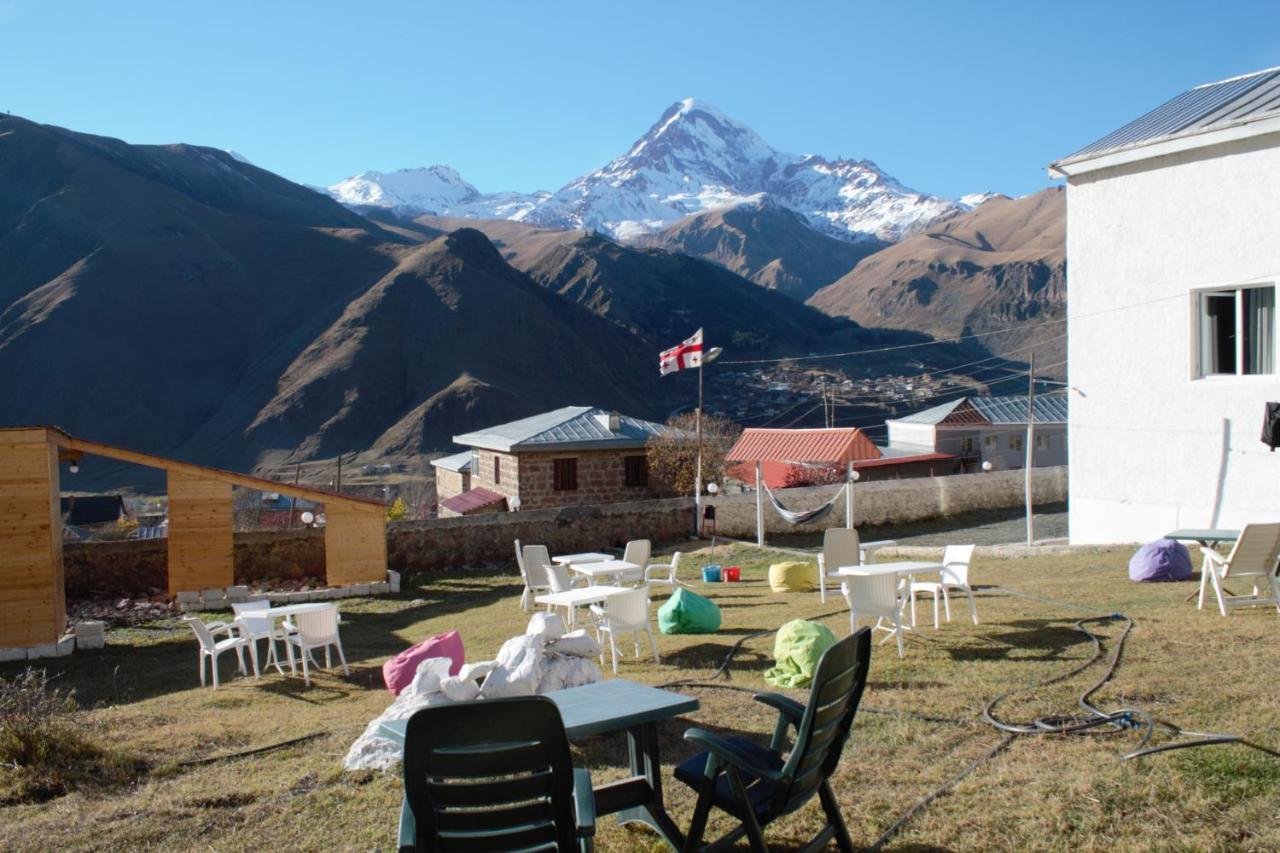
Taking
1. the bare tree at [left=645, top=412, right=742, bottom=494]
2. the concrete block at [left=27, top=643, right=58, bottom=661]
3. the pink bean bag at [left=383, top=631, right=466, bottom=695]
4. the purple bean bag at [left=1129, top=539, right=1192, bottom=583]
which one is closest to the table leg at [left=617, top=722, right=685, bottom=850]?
the pink bean bag at [left=383, top=631, right=466, bottom=695]

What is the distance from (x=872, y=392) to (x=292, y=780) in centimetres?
7289

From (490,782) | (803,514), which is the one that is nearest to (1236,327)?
(803,514)

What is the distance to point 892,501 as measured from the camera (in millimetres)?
19984

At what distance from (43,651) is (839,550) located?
8745 millimetres

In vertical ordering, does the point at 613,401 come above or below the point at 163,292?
below

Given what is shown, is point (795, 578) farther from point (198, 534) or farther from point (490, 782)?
point (198, 534)

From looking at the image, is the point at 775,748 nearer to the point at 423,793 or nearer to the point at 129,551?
the point at 423,793

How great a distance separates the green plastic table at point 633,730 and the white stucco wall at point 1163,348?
911cm

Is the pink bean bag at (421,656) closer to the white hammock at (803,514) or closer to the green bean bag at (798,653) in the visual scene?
the green bean bag at (798,653)

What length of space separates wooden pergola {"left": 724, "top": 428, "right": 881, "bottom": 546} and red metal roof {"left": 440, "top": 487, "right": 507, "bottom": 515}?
8892 millimetres

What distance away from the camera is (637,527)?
728 inches

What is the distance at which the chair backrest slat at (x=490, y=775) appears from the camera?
2.53 meters

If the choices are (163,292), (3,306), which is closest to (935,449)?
(163,292)

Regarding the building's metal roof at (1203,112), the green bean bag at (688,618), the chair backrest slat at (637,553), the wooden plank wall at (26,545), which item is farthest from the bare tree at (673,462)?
the green bean bag at (688,618)
